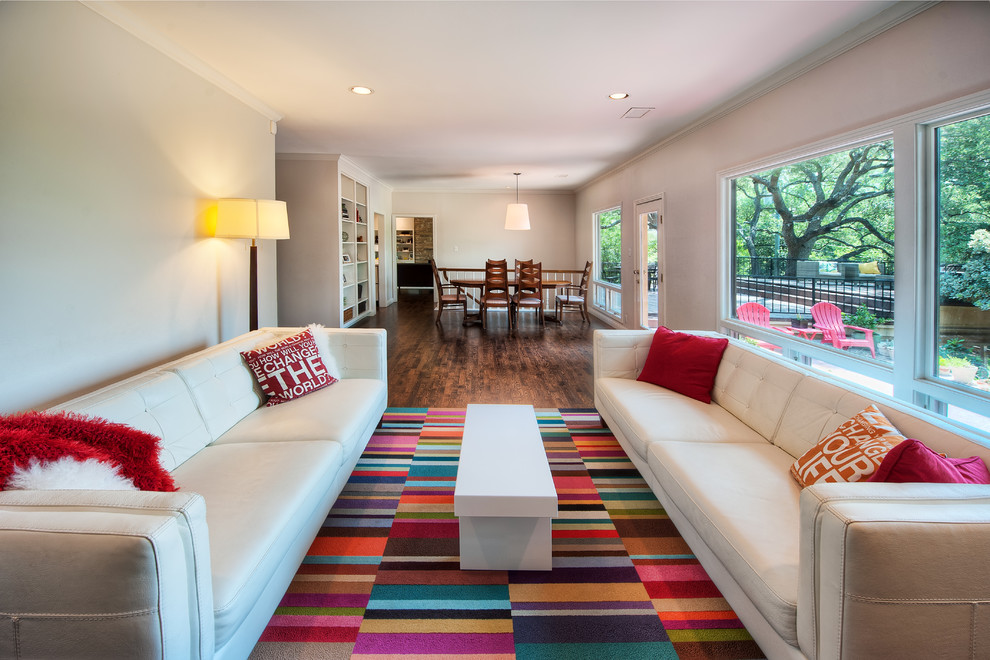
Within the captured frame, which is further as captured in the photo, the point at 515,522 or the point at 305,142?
the point at 305,142

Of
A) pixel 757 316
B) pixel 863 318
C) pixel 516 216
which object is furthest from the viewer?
pixel 516 216

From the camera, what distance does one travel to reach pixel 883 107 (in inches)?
112

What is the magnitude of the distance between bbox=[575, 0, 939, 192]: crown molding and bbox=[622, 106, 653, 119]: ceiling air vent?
0.57m

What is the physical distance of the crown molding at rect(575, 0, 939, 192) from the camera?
2654 millimetres

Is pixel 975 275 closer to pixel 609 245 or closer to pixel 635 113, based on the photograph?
pixel 635 113

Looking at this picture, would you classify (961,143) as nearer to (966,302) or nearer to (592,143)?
(966,302)

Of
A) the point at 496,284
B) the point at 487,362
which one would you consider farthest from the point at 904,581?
the point at 496,284

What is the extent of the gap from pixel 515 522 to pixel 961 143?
2.66 metres

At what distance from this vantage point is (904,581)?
1130 millimetres

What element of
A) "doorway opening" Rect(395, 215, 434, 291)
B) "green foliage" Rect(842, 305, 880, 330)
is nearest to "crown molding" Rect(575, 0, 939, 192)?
"green foliage" Rect(842, 305, 880, 330)

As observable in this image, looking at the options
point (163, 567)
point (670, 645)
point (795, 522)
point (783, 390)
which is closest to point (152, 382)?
point (163, 567)

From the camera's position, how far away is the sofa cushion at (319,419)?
94.4 inches

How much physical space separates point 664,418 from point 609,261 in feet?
22.6

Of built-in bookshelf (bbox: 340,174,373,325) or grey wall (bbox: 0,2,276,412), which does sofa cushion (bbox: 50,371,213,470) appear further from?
built-in bookshelf (bbox: 340,174,373,325)
